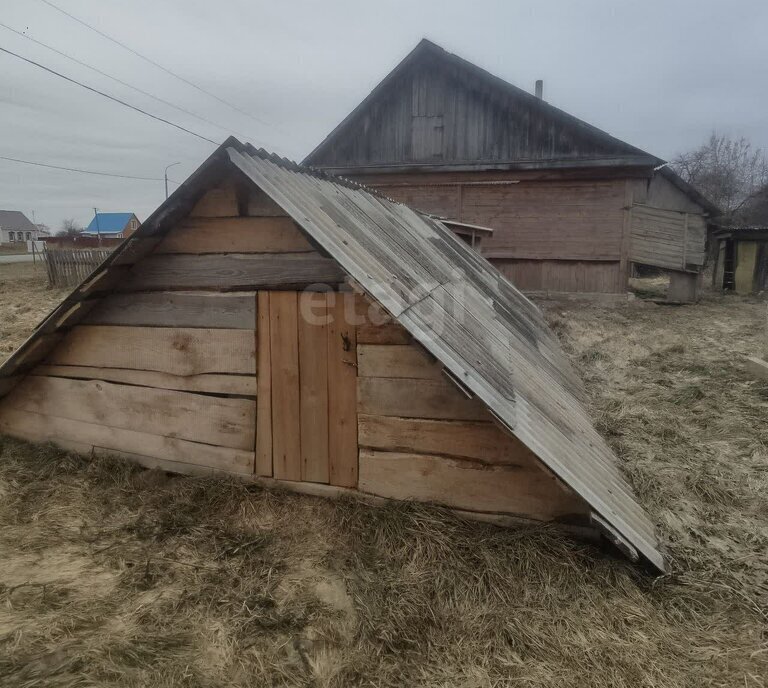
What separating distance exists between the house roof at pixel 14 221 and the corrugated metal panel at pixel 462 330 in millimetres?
110898

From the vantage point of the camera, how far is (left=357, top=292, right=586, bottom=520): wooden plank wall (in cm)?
347

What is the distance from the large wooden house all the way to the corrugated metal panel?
10873 mm

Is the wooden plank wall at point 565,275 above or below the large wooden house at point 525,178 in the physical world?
below

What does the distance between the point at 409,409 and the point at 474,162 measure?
551 inches

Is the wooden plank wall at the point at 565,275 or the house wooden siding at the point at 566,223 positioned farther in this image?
the wooden plank wall at the point at 565,275

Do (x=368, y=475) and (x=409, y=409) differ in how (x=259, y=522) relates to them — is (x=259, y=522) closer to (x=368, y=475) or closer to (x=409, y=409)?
(x=368, y=475)

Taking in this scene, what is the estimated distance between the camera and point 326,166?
17.5 m

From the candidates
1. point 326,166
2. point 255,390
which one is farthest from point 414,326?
point 326,166

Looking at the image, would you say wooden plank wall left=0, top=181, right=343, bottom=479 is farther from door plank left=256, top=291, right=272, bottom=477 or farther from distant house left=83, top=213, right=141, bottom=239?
distant house left=83, top=213, right=141, bottom=239

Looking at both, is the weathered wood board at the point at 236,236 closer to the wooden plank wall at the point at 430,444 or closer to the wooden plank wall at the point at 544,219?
the wooden plank wall at the point at 430,444

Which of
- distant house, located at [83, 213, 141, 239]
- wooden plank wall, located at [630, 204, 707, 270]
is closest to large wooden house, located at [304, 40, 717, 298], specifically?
wooden plank wall, located at [630, 204, 707, 270]

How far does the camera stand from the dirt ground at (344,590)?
2531mm

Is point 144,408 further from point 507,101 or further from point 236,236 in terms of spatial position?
point 507,101

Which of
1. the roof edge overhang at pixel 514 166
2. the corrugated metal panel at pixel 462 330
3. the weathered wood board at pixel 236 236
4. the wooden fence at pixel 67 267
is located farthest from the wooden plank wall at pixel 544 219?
the weathered wood board at pixel 236 236
